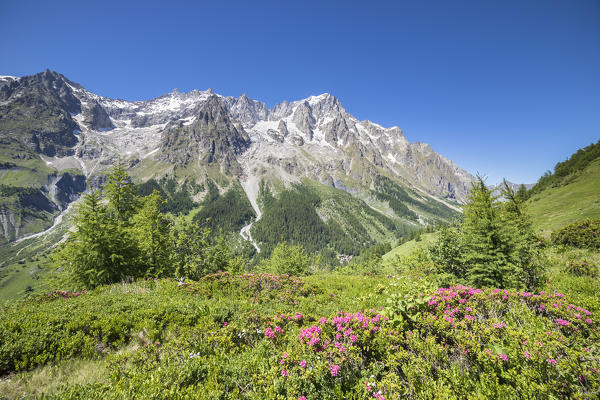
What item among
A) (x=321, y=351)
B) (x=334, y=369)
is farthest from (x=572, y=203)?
(x=334, y=369)

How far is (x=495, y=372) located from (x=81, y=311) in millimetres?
10714

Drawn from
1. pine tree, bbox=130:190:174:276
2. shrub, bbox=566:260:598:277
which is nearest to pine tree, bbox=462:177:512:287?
shrub, bbox=566:260:598:277

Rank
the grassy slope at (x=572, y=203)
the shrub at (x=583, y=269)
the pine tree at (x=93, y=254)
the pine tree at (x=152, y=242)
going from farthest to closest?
1. the grassy slope at (x=572, y=203)
2. the pine tree at (x=152, y=242)
3. the pine tree at (x=93, y=254)
4. the shrub at (x=583, y=269)

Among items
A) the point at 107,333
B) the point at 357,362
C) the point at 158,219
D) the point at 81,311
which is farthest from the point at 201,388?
the point at 158,219

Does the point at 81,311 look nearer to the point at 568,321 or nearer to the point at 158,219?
the point at 158,219

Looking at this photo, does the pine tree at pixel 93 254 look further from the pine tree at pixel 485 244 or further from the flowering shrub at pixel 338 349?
the pine tree at pixel 485 244

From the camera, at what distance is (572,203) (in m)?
33.6

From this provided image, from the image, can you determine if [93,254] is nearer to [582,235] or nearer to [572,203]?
[582,235]

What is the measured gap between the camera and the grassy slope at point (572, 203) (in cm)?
2722

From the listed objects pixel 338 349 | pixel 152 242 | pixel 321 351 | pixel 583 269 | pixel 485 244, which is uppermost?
pixel 485 244

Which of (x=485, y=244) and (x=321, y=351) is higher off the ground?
(x=485, y=244)

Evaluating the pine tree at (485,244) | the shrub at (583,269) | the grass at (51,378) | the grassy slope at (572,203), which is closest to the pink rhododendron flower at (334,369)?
the grass at (51,378)

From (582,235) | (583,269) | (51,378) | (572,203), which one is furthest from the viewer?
(572,203)

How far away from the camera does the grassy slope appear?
27.2 meters
